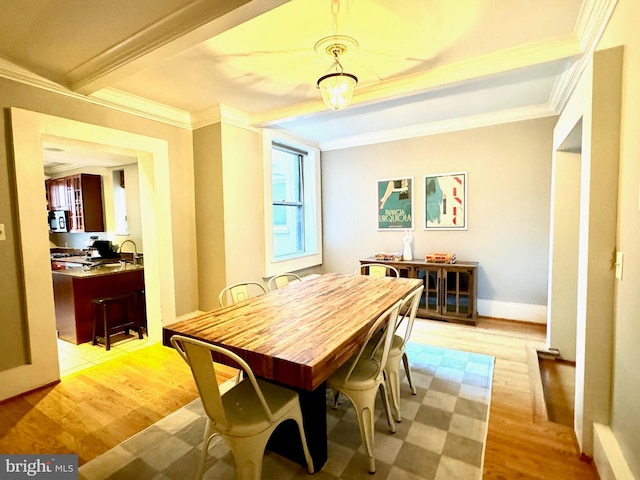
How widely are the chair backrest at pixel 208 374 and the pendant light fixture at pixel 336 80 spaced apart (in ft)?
5.38

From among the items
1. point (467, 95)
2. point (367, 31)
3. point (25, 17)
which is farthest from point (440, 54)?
point (25, 17)

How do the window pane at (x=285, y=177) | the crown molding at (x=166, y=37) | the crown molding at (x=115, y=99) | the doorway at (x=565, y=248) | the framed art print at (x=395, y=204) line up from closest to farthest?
the crown molding at (x=166, y=37)
the crown molding at (x=115, y=99)
the doorway at (x=565, y=248)
the framed art print at (x=395, y=204)
the window pane at (x=285, y=177)

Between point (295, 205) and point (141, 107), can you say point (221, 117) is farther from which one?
point (295, 205)

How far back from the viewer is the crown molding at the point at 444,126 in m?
3.45

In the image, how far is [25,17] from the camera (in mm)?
1694

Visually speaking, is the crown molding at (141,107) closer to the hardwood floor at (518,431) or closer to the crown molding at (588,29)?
the crown molding at (588,29)

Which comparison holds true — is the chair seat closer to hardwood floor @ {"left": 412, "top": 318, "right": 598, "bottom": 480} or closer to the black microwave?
hardwood floor @ {"left": 412, "top": 318, "right": 598, "bottom": 480}

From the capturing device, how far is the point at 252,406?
4.62 feet

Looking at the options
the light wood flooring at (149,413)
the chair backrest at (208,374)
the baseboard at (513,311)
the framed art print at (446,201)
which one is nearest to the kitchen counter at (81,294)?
the light wood flooring at (149,413)

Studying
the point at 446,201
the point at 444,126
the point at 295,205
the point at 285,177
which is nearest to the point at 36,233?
the point at 285,177

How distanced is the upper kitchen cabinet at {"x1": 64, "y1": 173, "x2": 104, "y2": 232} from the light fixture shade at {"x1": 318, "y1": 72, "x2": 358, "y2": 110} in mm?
5165

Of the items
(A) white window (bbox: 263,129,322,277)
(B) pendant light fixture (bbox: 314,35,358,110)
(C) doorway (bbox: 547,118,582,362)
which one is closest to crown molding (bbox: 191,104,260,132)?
(A) white window (bbox: 263,129,322,277)

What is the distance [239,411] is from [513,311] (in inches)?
143

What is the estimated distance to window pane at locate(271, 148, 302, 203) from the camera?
4449 mm
